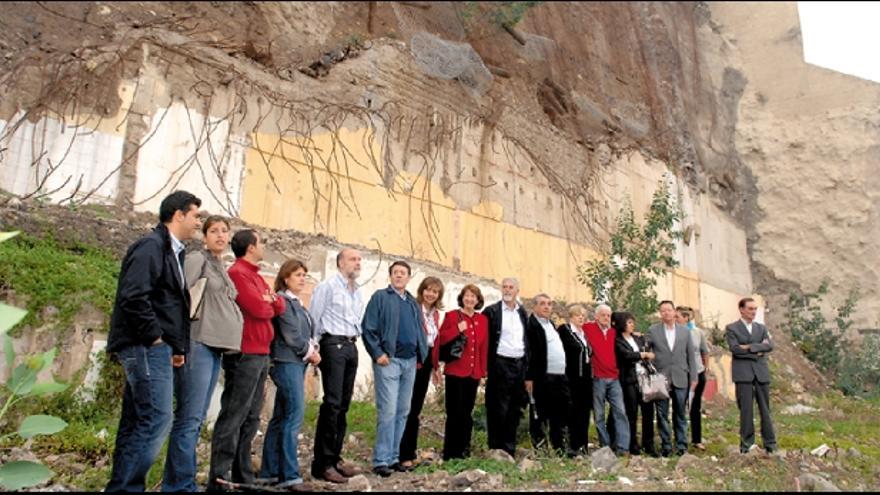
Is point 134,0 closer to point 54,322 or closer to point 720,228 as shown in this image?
point 54,322

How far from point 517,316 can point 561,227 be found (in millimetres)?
7381

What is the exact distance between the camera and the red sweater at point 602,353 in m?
6.80

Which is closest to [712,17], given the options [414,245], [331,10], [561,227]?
[561,227]

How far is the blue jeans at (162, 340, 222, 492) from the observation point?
4.21 m

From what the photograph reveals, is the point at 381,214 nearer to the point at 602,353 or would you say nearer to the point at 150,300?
the point at 602,353

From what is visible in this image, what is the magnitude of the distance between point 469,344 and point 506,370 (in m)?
0.43

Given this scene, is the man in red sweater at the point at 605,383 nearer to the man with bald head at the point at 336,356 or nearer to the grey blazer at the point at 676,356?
the grey blazer at the point at 676,356

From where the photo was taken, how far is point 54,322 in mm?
6461

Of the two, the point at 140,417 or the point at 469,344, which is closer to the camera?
the point at 140,417

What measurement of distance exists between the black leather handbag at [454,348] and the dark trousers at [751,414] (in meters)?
2.73

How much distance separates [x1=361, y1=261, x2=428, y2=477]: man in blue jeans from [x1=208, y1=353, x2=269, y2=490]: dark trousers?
937mm

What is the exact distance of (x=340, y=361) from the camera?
5.30 meters

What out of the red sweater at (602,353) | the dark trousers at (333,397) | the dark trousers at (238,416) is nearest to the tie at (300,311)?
the dark trousers at (333,397)

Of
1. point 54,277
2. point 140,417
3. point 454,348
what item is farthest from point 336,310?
point 54,277
